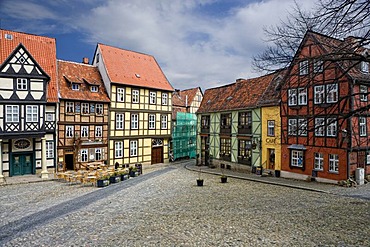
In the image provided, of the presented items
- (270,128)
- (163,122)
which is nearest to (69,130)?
(163,122)

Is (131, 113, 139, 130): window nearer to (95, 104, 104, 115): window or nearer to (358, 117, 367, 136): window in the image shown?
(95, 104, 104, 115): window

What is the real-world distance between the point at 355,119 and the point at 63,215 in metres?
17.6

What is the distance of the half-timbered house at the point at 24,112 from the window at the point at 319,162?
19.6m

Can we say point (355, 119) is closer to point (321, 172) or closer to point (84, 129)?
point (321, 172)

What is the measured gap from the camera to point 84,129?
24.1 m

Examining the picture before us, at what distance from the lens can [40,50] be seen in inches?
949

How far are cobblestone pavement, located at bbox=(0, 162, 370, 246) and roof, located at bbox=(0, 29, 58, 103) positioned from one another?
8.94 meters

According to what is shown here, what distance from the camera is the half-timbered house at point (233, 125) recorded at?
23469mm

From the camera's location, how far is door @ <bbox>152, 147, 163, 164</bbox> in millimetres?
29625

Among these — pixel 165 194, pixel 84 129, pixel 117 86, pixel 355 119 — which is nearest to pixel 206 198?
pixel 165 194

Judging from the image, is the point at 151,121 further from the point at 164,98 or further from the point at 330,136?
the point at 330,136

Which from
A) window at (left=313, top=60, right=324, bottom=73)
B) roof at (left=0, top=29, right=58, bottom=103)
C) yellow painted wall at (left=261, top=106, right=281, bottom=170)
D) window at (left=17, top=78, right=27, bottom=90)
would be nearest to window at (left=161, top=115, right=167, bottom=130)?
roof at (left=0, top=29, right=58, bottom=103)

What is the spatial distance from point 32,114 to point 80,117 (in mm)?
4001

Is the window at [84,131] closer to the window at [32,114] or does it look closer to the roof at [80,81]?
the roof at [80,81]
